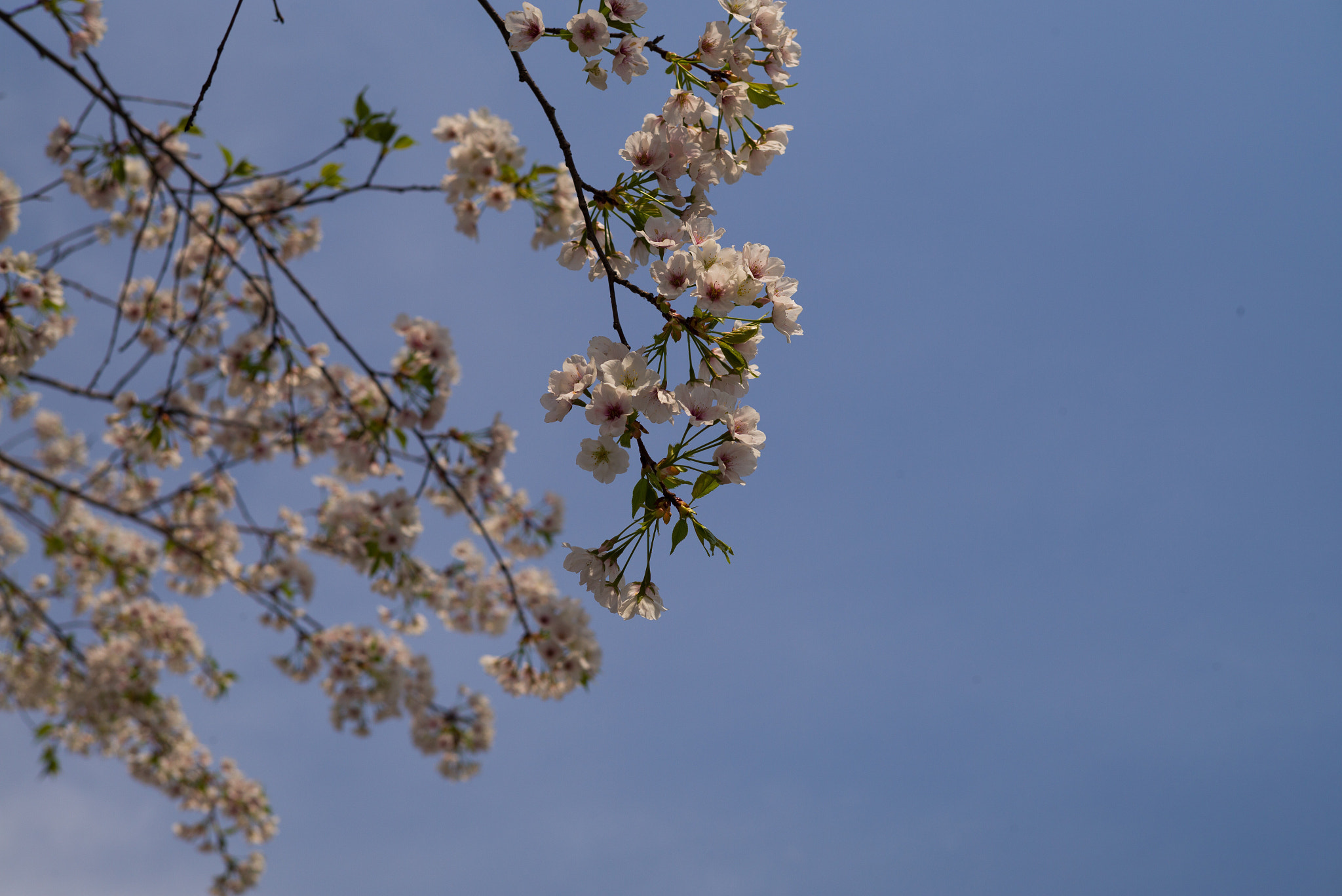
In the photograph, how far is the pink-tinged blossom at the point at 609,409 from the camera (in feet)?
5.42

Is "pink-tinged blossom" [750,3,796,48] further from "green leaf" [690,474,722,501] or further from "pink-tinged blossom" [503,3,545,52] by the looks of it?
"green leaf" [690,474,722,501]

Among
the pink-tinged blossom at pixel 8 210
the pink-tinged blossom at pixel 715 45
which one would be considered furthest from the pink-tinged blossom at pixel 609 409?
the pink-tinged blossom at pixel 8 210

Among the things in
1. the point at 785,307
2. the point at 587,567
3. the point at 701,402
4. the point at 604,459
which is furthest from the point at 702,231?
the point at 587,567

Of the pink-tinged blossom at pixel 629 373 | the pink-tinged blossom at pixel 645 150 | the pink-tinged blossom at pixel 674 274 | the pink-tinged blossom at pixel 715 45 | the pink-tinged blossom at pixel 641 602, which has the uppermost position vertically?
the pink-tinged blossom at pixel 715 45

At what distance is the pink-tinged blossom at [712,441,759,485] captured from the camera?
1.69 meters

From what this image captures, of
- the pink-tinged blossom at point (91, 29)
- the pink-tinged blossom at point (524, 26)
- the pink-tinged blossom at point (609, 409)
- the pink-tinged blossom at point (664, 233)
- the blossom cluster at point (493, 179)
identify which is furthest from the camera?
the pink-tinged blossom at point (91, 29)

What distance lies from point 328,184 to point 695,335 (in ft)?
9.34

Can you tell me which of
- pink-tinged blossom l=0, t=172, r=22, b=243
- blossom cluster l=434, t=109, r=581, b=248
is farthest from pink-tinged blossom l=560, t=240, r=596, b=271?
pink-tinged blossom l=0, t=172, r=22, b=243

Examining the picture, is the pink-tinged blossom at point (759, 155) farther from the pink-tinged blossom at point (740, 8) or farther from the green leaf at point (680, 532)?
the green leaf at point (680, 532)

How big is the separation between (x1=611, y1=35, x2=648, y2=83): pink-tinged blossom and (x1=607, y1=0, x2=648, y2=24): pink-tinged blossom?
5 centimetres

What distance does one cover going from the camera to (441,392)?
4.57 metres

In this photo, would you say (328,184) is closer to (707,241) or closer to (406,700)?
(707,241)

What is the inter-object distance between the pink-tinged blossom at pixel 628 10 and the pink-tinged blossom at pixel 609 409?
1.00 m

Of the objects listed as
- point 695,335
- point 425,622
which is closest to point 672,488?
point 695,335
